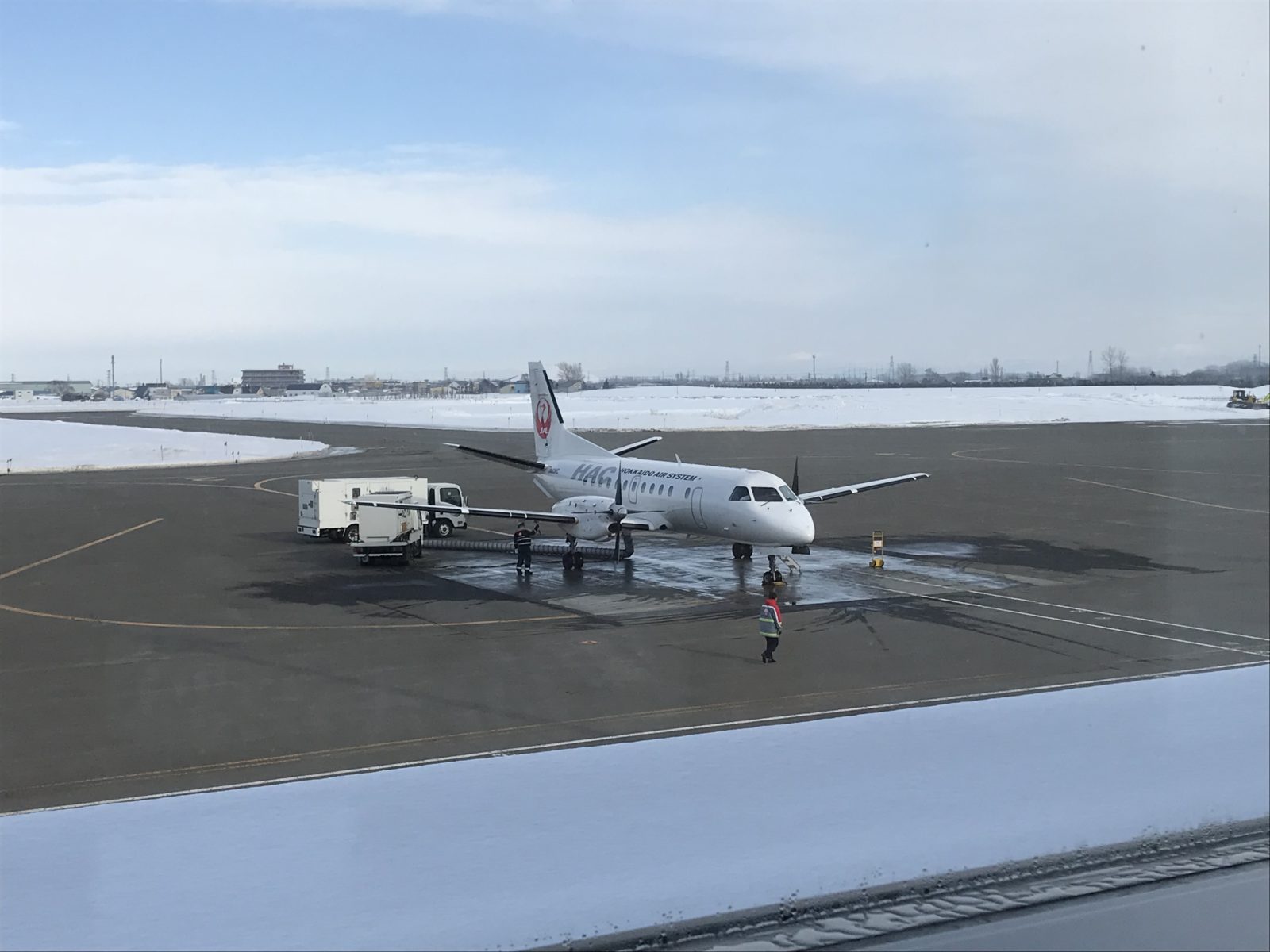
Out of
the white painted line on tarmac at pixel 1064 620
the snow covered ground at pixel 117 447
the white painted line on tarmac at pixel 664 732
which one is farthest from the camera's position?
the snow covered ground at pixel 117 447

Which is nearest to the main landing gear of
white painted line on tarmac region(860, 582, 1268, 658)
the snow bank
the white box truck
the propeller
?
the propeller

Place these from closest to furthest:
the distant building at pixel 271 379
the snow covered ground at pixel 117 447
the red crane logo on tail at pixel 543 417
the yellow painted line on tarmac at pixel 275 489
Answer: the snow covered ground at pixel 117 447, the distant building at pixel 271 379, the red crane logo on tail at pixel 543 417, the yellow painted line on tarmac at pixel 275 489

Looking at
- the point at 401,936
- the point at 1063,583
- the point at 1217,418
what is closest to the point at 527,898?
the point at 401,936

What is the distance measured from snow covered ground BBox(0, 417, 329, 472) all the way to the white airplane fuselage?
576 inches

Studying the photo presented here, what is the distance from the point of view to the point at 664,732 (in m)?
15.8

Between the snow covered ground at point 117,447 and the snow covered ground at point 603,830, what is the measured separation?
39.9 feet

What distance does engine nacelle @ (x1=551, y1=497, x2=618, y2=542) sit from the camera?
31625mm

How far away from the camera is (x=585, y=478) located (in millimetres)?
36312

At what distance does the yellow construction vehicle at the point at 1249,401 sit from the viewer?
114938 mm

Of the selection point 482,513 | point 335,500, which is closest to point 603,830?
point 482,513

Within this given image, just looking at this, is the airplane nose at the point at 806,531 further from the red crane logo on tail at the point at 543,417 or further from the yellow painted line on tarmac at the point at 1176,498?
the yellow painted line on tarmac at the point at 1176,498

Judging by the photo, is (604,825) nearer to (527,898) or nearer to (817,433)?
(527,898)

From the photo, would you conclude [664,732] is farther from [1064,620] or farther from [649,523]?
[649,523]

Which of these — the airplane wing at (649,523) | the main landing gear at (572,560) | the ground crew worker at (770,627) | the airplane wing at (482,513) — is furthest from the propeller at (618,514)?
the ground crew worker at (770,627)
